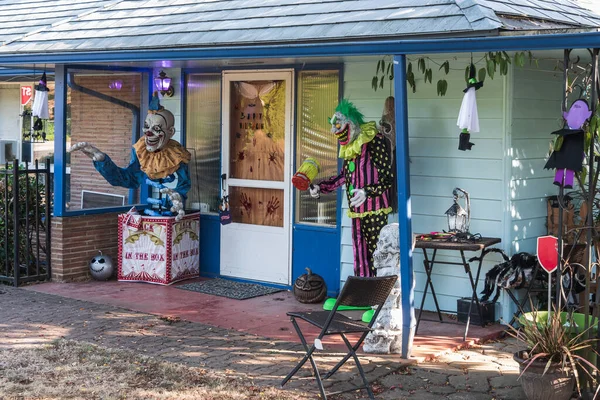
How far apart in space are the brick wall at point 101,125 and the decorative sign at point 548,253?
5785mm

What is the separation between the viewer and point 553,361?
18.1 feet

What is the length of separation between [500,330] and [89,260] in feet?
15.4

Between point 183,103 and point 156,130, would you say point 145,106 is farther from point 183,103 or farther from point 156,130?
point 156,130

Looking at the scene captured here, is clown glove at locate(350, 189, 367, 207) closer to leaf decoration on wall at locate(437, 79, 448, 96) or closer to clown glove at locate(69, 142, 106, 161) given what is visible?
leaf decoration on wall at locate(437, 79, 448, 96)

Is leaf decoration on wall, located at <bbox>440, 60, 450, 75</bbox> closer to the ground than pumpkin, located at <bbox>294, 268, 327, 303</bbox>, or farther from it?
farther from it

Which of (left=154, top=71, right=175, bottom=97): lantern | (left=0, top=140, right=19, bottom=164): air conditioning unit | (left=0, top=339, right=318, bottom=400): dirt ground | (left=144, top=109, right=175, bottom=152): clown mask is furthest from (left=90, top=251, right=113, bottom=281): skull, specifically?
(left=0, top=140, right=19, bottom=164): air conditioning unit

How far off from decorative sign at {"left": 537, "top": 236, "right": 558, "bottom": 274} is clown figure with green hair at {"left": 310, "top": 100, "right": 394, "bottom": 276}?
209cm

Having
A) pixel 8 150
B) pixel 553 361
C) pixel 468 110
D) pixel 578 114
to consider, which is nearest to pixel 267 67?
pixel 468 110

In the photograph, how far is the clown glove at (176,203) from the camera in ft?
31.3

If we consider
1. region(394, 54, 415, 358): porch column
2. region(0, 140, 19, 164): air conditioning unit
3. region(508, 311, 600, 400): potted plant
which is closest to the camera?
region(508, 311, 600, 400): potted plant

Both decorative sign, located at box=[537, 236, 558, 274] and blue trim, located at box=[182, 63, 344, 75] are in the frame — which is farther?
blue trim, located at box=[182, 63, 344, 75]

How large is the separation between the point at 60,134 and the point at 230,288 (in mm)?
2441

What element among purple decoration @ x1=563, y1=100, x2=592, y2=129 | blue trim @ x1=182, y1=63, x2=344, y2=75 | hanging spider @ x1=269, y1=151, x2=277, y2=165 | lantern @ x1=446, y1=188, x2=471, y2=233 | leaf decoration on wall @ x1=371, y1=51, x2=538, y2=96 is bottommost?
lantern @ x1=446, y1=188, x2=471, y2=233

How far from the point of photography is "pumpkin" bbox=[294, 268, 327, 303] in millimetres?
8516
